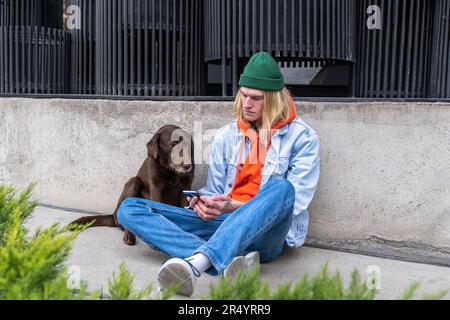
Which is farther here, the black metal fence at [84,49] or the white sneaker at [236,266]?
the black metal fence at [84,49]

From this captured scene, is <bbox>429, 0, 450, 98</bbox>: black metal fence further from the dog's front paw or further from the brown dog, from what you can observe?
the dog's front paw

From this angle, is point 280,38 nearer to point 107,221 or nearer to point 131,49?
point 131,49

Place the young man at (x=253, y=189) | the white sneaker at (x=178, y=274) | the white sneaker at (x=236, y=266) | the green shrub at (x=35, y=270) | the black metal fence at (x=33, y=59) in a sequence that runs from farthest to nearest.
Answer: the black metal fence at (x=33, y=59), the young man at (x=253, y=189), the white sneaker at (x=236, y=266), the white sneaker at (x=178, y=274), the green shrub at (x=35, y=270)

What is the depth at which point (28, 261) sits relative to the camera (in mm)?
1758

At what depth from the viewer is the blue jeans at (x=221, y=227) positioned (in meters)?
2.94

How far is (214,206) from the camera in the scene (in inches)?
128

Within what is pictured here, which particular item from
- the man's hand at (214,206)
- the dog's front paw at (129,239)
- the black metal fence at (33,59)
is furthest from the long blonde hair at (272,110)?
the black metal fence at (33,59)

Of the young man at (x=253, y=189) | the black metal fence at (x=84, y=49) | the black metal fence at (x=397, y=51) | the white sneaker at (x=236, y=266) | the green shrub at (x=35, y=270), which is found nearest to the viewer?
the green shrub at (x=35, y=270)

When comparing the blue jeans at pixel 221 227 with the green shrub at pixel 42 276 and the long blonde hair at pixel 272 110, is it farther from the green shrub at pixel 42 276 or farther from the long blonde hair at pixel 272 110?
the green shrub at pixel 42 276

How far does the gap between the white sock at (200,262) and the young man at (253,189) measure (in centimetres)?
6

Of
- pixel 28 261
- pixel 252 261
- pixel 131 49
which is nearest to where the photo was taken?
pixel 28 261

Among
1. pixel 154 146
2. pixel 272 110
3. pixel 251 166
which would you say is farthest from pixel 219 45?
pixel 251 166
